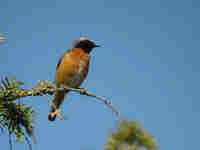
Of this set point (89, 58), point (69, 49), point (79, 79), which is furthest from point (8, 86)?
point (69, 49)

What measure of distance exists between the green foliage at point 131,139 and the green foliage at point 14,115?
1.64 m

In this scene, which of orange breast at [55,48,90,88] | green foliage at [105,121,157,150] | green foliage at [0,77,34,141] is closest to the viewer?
green foliage at [105,121,157,150]

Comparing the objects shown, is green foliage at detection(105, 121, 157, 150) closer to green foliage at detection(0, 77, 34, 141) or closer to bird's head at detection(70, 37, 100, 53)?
green foliage at detection(0, 77, 34, 141)

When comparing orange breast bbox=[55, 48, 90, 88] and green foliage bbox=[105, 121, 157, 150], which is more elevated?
orange breast bbox=[55, 48, 90, 88]

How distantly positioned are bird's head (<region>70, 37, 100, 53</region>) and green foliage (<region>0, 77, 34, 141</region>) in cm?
456

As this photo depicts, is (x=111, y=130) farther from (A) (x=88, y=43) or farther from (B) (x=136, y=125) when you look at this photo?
(A) (x=88, y=43)

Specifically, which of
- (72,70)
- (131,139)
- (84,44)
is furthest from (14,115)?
(84,44)

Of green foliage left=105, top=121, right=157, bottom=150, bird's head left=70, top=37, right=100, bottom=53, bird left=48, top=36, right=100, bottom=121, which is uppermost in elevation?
bird's head left=70, top=37, right=100, bottom=53

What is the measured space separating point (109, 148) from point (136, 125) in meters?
0.09

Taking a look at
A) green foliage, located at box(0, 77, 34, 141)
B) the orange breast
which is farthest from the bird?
green foliage, located at box(0, 77, 34, 141)

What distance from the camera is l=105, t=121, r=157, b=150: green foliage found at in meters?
0.70

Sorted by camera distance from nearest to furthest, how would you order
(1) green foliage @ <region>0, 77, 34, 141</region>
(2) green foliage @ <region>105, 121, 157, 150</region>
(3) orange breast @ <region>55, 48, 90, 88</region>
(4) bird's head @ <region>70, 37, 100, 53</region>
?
(2) green foliage @ <region>105, 121, 157, 150</region>, (1) green foliage @ <region>0, 77, 34, 141</region>, (3) orange breast @ <region>55, 48, 90, 88</region>, (4) bird's head @ <region>70, 37, 100, 53</region>

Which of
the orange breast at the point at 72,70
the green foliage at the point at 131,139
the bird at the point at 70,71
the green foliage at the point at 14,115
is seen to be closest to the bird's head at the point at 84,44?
the bird at the point at 70,71

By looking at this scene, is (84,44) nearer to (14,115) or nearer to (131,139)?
(14,115)
